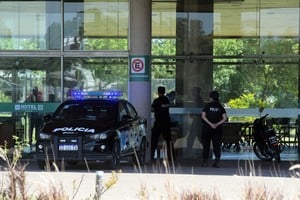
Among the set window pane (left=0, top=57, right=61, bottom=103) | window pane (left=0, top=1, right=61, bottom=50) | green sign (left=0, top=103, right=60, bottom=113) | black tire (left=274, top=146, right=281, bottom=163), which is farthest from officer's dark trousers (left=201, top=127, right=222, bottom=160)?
window pane (left=0, top=1, right=61, bottom=50)

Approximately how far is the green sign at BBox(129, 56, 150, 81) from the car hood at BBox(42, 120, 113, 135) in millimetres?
2705

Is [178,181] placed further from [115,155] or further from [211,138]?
[211,138]

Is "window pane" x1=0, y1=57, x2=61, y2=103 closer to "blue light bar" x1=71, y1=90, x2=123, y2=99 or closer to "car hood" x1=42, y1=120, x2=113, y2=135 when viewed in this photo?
"blue light bar" x1=71, y1=90, x2=123, y2=99

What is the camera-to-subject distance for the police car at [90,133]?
1344cm

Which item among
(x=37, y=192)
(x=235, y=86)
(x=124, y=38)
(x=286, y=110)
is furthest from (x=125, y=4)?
(x=37, y=192)

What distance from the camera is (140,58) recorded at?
16.4m

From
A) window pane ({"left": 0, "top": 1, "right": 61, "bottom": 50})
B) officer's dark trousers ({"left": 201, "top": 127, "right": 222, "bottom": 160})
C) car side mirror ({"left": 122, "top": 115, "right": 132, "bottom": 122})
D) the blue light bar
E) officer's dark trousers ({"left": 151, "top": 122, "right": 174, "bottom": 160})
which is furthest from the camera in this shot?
window pane ({"left": 0, "top": 1, "right": 61, "bottom": 50})

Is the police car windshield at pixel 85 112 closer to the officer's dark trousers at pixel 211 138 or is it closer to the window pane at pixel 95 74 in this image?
the officer's dark trousers at pixel 211 138

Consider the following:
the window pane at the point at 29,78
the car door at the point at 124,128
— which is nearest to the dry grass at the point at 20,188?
the car door at the point at 124,128

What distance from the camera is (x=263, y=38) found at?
60.7ft

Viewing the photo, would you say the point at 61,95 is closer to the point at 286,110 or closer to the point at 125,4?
the point at 125,4

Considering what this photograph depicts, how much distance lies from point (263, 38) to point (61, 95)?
593 centimetres

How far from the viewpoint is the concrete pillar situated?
16.3 m

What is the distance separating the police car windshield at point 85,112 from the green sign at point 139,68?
206cm
